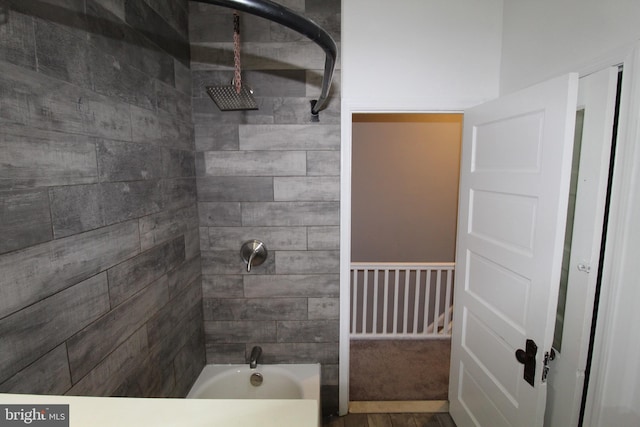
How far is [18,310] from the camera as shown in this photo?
2.33 ft

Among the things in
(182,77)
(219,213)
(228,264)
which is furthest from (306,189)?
(182,77)

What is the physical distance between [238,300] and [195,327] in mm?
303

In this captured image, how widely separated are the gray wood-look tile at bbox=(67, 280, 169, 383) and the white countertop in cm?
57

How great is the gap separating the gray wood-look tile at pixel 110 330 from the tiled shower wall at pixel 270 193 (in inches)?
24.2

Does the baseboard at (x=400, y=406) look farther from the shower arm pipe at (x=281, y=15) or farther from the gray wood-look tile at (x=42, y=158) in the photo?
the shower arm pipe at (x=281, y=15)

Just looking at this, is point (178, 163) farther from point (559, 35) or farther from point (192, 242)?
point (559, 35)

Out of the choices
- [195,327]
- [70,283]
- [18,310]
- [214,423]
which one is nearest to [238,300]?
[195,327]

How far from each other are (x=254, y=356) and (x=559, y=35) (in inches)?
96.1

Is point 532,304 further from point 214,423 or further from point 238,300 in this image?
point 238,300

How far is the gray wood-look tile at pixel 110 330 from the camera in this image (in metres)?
0.90

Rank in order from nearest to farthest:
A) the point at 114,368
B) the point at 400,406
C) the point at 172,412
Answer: the point at 172,412
the point at 114,368
the point at 400,406

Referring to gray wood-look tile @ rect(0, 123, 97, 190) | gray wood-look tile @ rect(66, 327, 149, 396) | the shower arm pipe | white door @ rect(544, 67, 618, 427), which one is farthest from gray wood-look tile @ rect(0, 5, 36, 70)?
white door @ rect(544, 67, 618, 427)

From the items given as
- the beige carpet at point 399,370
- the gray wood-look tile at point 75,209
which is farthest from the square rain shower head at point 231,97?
the beige carpet at point 399,370

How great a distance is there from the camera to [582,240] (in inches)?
46.1
